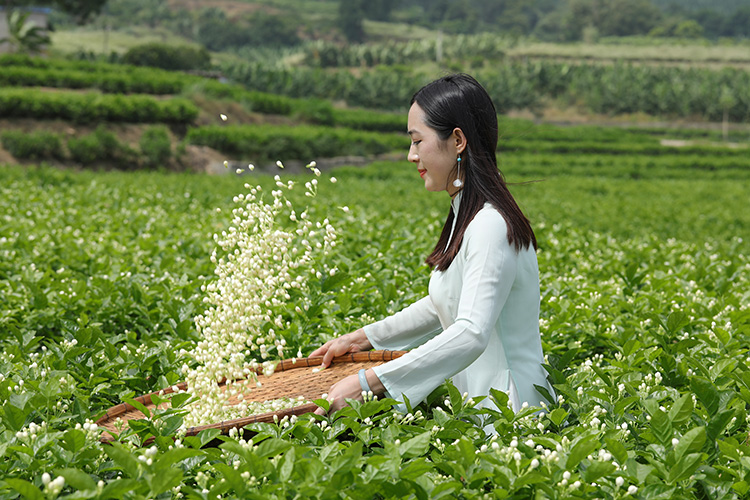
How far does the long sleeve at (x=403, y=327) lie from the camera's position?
9.00 feet

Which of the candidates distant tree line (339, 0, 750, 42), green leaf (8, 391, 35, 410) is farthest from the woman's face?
distant tree line (339, 0, 750, 42)

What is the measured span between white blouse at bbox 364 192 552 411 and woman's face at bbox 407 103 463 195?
0.35ft

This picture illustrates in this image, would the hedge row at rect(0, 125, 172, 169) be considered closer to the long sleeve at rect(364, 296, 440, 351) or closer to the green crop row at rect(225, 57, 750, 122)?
the long sleeve at rect(364, 296, 440, 351)

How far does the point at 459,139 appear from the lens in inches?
95.3

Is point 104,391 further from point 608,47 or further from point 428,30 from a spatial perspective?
point 428,30

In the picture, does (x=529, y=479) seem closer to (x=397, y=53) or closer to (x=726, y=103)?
(x=726, y=103)

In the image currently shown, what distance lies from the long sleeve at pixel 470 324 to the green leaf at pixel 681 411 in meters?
0.58

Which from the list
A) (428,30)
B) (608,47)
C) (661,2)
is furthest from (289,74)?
(661,2)

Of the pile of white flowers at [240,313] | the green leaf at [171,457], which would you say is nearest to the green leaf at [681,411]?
the pile of white flowers at [240,313]

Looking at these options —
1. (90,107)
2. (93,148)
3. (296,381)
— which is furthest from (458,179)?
(90,107)

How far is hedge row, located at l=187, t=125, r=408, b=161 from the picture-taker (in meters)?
26.7

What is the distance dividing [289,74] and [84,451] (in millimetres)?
53930

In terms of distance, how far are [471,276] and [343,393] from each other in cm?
57

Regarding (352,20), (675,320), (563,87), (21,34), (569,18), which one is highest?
(569,18)
